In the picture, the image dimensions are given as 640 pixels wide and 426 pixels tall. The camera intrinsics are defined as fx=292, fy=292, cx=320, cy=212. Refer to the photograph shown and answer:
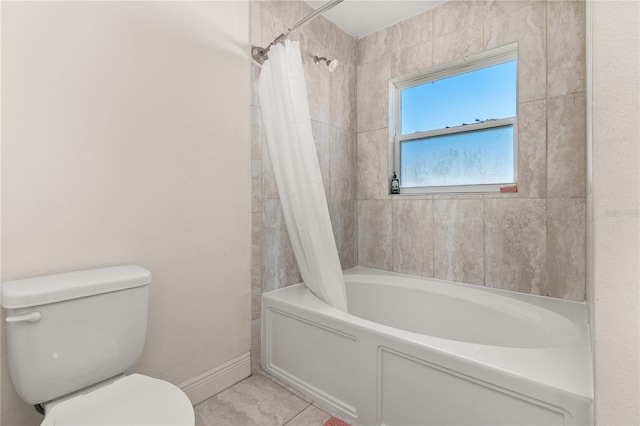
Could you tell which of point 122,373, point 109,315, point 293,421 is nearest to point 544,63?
point 293,421

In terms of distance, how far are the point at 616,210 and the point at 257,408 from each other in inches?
68.4

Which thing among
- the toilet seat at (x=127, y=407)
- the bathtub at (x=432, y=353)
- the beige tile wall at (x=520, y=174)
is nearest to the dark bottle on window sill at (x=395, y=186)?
the beige tile wall at (x=520, y=174)

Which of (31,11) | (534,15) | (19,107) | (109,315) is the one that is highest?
(534,15)

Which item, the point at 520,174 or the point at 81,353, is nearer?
the point at 81,353

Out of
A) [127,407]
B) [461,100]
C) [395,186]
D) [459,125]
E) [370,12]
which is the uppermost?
[370,12]

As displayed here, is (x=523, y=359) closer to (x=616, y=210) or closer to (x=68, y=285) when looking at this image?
(x=616, y=210)

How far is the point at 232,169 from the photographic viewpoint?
1.76m

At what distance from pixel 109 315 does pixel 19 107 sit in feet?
2.73

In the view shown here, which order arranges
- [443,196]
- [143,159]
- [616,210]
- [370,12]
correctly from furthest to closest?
1. [370,12]
2. [443,196]
3. [143,159]
4. [616,210]

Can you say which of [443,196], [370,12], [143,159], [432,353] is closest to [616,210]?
[432,353]

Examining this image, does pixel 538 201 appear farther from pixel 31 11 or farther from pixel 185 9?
pixel 31 11

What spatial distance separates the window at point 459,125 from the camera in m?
1.99

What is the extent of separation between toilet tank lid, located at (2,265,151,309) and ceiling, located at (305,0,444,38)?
7.14 ft

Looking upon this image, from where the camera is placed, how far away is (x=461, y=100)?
86.4 inches
